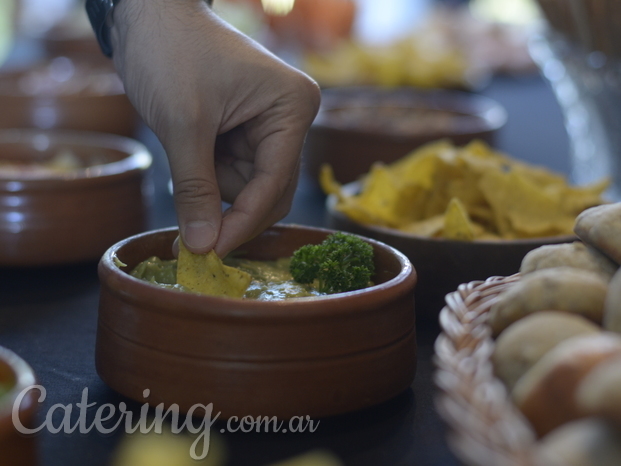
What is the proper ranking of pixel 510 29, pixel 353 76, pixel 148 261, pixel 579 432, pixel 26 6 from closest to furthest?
1. pixel 579 432
2. pixel 148 261
3. pixel 353 76
4. pixel 510 29
5. pixel 26 6

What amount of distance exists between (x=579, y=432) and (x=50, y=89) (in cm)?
235

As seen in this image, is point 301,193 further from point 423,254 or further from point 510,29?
point 510,29

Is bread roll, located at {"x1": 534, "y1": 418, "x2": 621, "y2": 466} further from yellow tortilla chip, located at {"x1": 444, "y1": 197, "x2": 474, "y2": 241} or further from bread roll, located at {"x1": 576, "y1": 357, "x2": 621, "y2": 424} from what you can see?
yellow tortilla chip, located at {"x1": 444, "y1": 197, "x2": 474, "y2": 241}

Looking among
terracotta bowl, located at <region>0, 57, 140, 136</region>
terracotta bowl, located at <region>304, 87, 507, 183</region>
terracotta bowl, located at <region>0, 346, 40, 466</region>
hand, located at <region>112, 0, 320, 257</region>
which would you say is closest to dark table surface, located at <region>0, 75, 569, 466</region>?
terracotta bowl, located at <region>0, 346, 40, 466</region>

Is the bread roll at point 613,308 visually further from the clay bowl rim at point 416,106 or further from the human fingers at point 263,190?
the clay bowl rim at point 416,106

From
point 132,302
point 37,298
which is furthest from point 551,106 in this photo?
point 132,302

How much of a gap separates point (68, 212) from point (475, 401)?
1.02 m

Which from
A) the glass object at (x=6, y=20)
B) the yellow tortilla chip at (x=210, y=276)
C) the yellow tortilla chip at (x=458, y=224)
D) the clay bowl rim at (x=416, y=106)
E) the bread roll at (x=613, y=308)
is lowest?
the glass object at (x=6, y=20)

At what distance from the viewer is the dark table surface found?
0.87 meters

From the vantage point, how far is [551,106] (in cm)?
376

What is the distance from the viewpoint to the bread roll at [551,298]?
836 mm

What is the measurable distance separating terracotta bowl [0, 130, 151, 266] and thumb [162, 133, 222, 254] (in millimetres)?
485

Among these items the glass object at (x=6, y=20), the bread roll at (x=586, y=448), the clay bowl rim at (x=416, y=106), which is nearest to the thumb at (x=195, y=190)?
the bread roll at (x=586, y=448)

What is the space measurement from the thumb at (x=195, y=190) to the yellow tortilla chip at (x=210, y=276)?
0.01 meters
